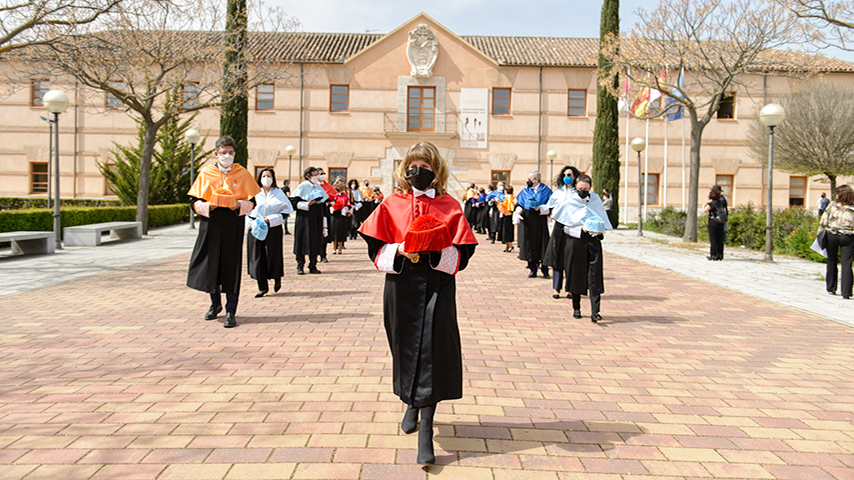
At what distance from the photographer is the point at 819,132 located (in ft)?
Result: 86.2

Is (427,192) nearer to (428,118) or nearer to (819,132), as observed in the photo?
(819,132)

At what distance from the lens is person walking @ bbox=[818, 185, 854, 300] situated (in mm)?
9328

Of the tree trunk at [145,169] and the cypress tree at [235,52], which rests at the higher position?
the cypress tree at [235,52]

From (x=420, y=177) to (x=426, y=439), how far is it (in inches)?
58.5

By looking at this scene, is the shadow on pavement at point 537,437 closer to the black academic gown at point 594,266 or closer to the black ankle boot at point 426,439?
the black ankle boot at point 426,439

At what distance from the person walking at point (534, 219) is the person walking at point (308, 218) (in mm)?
3879

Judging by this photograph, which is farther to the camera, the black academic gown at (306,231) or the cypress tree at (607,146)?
the cypress tree at (607,146)

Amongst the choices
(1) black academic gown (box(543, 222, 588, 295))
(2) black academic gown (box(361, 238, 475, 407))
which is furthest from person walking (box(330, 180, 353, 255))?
(2) black academic gown (box(361, 238, 475, 407))

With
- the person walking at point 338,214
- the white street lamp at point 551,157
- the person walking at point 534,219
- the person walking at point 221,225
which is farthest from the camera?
the white street lamp at point 551,157

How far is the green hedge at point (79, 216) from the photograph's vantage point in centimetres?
1473

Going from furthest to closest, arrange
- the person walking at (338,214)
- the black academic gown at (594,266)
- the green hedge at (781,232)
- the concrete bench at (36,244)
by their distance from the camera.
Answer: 1. the person walking at (338,214)
2. the green hedge at (781,232)
3. the concrete bench at (36,244)
4. the black academic gown at (594,266)

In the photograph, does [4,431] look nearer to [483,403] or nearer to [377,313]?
[483,403]

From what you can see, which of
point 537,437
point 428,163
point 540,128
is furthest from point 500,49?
point 537,437

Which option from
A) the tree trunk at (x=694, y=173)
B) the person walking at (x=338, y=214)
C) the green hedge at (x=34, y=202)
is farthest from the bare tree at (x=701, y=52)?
the green hedge at (x=34, y=202)
